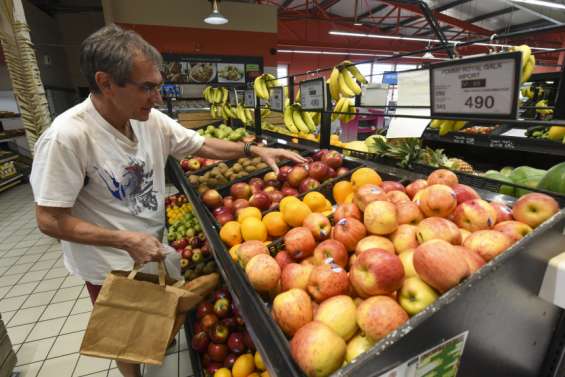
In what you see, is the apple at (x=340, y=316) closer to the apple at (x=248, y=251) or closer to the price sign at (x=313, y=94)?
the apple at (x=248, y=251)

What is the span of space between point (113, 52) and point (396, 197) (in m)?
1.31

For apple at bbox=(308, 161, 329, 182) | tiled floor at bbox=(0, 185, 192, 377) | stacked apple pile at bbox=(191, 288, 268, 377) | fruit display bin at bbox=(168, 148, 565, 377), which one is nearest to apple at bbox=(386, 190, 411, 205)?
fruit display bin at bbox=(168, 148, 565, 377)

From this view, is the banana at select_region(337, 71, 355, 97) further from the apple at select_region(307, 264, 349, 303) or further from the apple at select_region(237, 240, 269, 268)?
the apple at select_region(307, 264, 349, 303)

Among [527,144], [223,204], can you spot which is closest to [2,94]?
[223,204]

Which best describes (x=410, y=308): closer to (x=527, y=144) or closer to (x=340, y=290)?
(x=340, y=290)

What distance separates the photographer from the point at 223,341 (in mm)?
1812

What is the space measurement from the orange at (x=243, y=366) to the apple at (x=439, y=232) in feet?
3.90

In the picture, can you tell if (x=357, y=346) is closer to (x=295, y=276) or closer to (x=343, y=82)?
(x=295, y=276)

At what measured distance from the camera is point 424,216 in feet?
3.64

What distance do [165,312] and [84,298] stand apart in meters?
2.34

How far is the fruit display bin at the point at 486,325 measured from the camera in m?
0.61

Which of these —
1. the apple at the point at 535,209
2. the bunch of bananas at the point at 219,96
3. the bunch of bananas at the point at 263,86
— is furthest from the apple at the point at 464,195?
the bunch of bananas at the point at 219,96

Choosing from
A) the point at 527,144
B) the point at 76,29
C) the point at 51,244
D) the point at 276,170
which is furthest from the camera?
the point at 76,29

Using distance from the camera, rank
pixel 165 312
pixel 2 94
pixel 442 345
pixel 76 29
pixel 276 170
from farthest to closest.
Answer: pixel 76 29 < pixel 2 94 < pixel 276 170 < pixel 165 312 < pixel 442 345
